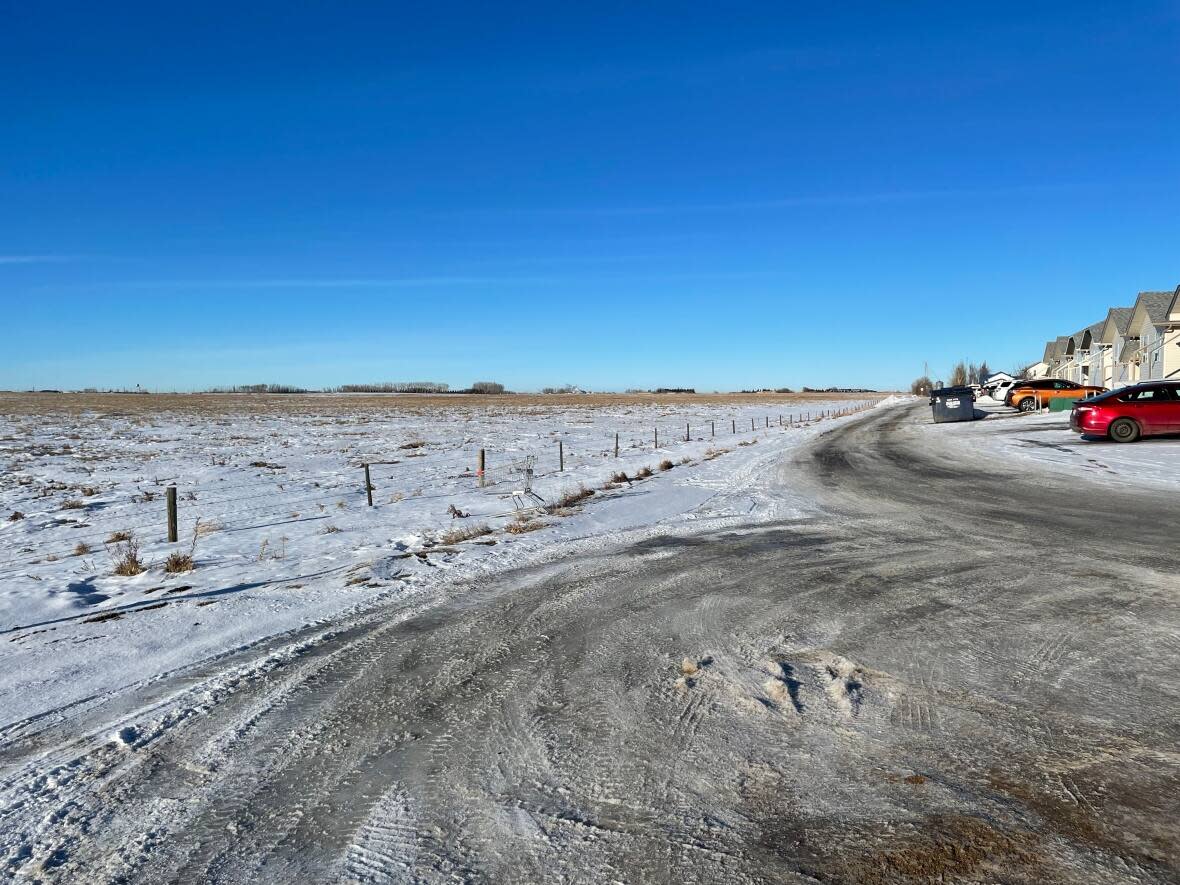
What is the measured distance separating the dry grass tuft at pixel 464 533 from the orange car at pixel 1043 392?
37620mm

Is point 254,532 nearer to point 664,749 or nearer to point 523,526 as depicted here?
point 523,526

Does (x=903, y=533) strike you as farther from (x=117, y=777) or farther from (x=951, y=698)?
(x=117, y=777)

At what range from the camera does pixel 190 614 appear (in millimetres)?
6570

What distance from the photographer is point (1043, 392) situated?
130 feet

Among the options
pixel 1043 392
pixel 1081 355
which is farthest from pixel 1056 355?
pixel 1043 392

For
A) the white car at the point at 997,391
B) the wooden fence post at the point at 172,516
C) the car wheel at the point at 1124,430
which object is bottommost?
the wooden fence post at the point at 172,516

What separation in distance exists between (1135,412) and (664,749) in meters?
21.9

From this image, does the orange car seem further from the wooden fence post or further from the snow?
the wooden fence post

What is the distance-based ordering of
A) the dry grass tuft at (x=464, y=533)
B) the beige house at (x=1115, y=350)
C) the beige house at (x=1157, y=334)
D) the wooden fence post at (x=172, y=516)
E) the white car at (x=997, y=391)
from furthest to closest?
1. the white car at (x=997, y=391)
2. the beige house at (x=1115, y=350)
3. the beige house at (x=1157, y=334)
4. the wooden fence post at (x=172, y=516)
5. the dry grass tuft at (x=464, y=533)

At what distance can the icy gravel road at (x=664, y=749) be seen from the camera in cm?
284

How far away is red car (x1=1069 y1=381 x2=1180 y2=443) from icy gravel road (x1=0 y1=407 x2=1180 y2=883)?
1659 centimetres

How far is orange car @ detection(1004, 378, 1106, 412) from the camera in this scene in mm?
38188

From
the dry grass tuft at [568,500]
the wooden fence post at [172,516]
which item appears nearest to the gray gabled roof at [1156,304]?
the dry grass tuft at [568,500]

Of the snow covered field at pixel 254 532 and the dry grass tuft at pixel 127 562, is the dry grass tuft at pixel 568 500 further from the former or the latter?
the dry grass tuft at pixel 127 562
